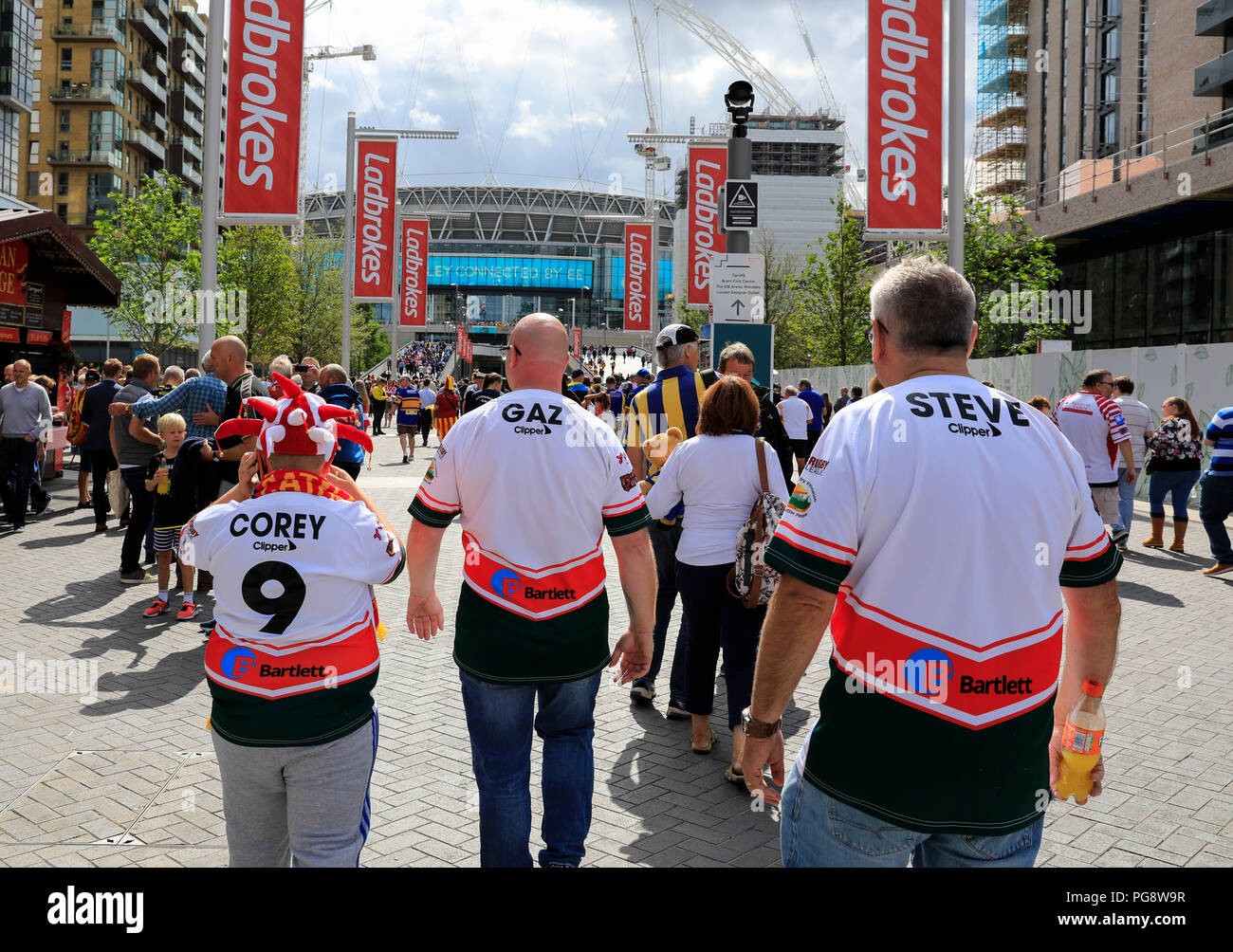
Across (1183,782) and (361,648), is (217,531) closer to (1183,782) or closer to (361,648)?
(361,648)

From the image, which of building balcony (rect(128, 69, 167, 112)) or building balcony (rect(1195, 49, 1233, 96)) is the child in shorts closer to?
building balcony (rect(1195, 49, 1233, 96))

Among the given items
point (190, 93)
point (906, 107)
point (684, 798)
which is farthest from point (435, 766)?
point (190, 93)

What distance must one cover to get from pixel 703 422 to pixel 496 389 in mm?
10893

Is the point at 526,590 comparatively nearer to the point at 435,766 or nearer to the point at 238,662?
the point at 238,662

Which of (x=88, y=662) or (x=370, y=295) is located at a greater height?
(x=370, y=295)

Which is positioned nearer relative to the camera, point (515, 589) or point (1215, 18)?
point (515, 589)

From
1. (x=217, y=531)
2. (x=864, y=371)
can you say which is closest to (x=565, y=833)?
(x=217, y=531)

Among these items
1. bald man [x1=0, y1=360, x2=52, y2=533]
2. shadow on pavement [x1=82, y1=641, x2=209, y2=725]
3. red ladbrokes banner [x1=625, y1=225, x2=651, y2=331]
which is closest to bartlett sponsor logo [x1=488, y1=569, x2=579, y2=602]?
shadow on pavement [x1=82, y1=641, x2=209, y2=725]

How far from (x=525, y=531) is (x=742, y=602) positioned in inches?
80.6

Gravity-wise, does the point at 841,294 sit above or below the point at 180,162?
below

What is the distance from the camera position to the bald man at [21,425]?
41.2 feet

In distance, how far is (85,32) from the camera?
235 ft

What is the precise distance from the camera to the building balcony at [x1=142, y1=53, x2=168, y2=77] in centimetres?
7935

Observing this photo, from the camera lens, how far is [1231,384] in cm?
1689
